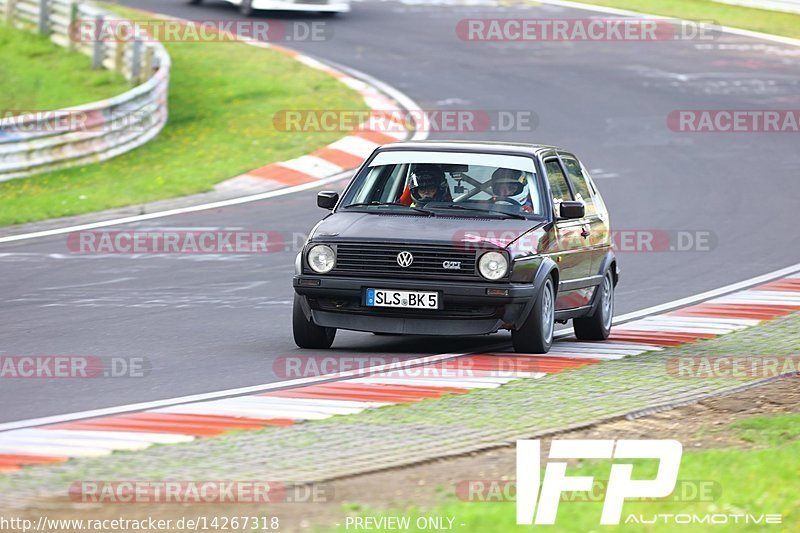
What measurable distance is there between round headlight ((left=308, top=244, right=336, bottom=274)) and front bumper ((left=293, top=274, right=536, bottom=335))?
0.24ft

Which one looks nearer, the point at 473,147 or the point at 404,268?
the point at 404,268

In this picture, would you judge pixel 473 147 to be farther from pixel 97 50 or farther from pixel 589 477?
pixel 97 50

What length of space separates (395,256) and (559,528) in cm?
471

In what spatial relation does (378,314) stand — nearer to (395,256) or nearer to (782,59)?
(395,256)

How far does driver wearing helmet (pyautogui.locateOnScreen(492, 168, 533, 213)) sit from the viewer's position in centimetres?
1141

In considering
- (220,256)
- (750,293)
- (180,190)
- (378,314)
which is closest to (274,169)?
(180,190)

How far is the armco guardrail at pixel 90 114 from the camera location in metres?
19.7

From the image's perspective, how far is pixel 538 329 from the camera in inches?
426

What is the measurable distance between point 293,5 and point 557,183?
2171 centimetres

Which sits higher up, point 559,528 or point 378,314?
point 559,528

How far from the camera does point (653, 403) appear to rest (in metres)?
8.95

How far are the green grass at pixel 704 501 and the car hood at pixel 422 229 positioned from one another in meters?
3.32

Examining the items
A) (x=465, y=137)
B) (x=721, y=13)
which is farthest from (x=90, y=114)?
(x=721, y=13)

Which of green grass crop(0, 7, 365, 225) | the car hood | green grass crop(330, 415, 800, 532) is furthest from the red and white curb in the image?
green grass crop(0, 7, 365, 225)
